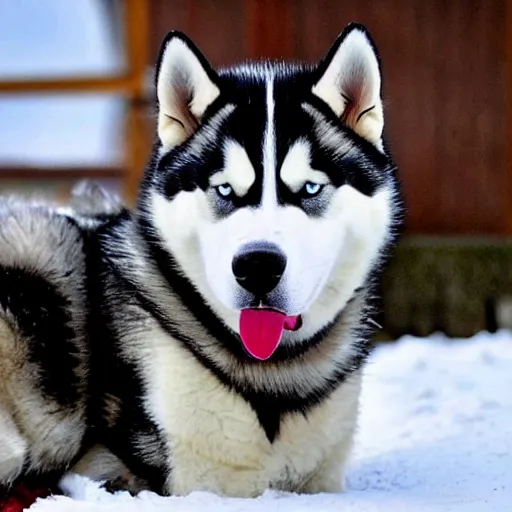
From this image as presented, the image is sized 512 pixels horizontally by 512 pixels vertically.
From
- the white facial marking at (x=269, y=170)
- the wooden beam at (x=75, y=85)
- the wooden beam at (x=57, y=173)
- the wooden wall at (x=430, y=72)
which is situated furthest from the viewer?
the wooden wall at (x=430, y=72)

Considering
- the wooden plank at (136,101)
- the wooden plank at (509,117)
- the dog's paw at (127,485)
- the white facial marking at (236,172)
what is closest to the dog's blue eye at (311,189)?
the white facial marking at (236,172)

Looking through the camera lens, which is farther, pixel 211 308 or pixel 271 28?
pixel 271 28

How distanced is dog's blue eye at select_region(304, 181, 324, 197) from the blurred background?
417cm

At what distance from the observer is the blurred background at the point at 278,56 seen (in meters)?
6.69

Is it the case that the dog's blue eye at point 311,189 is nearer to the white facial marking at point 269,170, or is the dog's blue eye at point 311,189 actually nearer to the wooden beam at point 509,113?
the white facial marking at point 269,170

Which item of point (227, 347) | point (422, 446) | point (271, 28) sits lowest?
point (422, 446)

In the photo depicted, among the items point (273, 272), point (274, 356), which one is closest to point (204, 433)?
point (274, 356)

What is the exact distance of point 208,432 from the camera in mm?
2543

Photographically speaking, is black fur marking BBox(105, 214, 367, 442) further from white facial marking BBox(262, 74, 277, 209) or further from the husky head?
white facial marking BBox(262, 74, 277, 209)

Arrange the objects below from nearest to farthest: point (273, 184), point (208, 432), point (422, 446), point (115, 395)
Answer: point (273, 184) → point (208, 432) → point (115, 395) → point (422, 446)

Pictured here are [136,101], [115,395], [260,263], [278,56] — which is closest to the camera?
[260,263]

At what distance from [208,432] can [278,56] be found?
4.45m

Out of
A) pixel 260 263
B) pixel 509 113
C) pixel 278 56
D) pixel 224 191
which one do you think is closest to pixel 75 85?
pixel 278 56

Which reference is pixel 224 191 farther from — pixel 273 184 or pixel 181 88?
pixel 181 88
